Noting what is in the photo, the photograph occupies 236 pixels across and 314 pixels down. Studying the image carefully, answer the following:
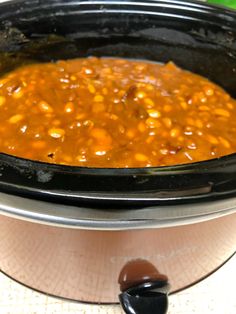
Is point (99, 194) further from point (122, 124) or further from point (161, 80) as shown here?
point (161, 80)

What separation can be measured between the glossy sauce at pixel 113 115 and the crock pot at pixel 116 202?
124 millimetres

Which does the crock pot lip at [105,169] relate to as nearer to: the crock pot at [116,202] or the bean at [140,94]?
the crock pot at [116,202]

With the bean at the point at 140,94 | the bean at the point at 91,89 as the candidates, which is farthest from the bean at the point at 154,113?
the bean at the point at 91,89

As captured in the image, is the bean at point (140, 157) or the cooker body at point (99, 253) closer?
the cooker body at point (99, 253)

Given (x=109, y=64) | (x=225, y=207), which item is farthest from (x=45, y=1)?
(x=225, y=207)

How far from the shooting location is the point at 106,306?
3.45 feet

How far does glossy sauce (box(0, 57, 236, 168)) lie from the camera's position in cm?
106

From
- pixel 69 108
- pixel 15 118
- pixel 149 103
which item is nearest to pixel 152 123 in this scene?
pixel 149 103

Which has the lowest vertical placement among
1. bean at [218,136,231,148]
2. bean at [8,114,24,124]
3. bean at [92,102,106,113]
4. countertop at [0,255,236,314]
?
countertop at [0,255,236,314]

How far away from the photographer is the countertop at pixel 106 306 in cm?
103

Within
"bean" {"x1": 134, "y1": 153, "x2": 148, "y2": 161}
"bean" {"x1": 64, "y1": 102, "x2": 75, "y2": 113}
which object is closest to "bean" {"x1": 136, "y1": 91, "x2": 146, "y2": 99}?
"bean" {"x1": 64, "y1": 102, "x2": 75, "y2": 113}

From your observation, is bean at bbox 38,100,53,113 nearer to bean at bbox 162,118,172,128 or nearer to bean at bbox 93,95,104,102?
bean at bbox 93,95,104,102

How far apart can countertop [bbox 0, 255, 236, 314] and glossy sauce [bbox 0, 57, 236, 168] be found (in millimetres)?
333

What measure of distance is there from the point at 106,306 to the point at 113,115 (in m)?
0.52
